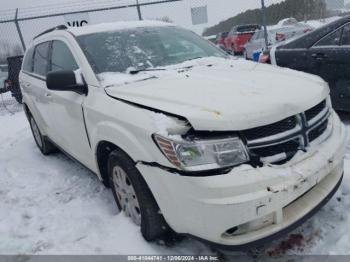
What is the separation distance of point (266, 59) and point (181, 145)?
3640 mm

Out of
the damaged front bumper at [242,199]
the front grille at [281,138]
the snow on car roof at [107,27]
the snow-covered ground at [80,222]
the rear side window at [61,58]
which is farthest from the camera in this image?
the snow on car roof at [107,27]

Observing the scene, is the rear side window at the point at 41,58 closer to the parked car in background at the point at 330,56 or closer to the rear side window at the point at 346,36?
the parked car in background at the point at 330,56

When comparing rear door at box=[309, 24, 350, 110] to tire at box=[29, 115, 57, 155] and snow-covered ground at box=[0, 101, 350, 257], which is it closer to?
snow-covered ground at box=[0, 101, 350, 257]

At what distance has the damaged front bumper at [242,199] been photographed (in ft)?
7.32

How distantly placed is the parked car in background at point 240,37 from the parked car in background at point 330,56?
14.2 metres

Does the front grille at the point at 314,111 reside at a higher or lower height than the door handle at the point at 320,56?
higher

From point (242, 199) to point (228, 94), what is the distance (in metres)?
0.73

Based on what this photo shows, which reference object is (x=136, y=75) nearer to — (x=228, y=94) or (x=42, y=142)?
(x=228, y=94)

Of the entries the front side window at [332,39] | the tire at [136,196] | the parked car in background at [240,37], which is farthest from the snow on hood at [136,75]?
the parked car in background at [240,37]

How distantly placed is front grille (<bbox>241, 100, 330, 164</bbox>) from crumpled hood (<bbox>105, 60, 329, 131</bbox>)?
0.07 m

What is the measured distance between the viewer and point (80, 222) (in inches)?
135

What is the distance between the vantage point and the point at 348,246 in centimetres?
266

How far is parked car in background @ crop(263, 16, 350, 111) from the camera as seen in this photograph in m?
4.69

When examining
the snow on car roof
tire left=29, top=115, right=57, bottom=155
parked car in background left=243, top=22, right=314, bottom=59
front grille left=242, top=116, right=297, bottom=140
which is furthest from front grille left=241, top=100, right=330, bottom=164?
parked car in background left=243, top=22, right=314, bottom=59
